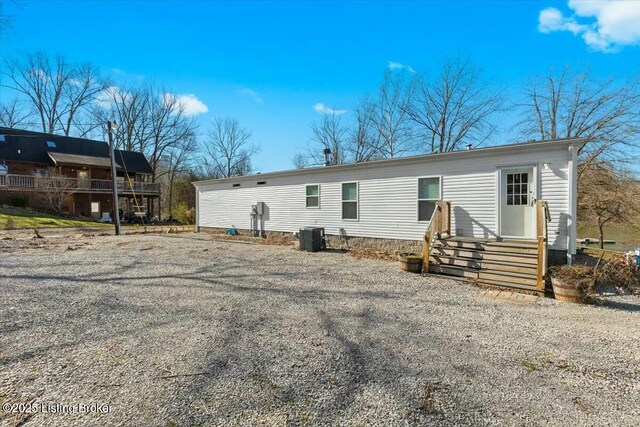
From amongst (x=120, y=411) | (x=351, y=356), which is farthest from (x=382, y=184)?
(x=120, y=411)

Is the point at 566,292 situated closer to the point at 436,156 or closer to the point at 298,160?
the point at 436,156

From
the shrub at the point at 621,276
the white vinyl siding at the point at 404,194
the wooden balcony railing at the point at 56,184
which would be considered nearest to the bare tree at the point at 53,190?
the wooden balcony railing at the point at 56,184

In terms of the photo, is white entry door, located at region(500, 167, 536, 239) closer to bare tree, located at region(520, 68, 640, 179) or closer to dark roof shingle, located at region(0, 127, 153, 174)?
bare tree, located at region(520, 68, 640, 179)

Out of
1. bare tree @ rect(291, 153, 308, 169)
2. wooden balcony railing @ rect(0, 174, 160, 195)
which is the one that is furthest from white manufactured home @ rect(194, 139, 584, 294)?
bare tree @ rect(291, 153, 308, 169)

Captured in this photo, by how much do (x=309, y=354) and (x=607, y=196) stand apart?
1582 centimetres

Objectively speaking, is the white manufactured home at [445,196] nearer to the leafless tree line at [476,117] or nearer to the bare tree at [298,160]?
the leafless tree line at [476,117]

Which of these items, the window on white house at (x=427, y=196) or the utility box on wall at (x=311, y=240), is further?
the utility box on wall at (x=311, y=240)

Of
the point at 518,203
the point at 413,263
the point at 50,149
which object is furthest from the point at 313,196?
the point at 50,149

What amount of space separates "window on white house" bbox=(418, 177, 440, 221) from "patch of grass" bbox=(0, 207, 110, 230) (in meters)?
20.0

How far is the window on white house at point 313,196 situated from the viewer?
12.1 meters

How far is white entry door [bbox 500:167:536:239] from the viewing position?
763cm

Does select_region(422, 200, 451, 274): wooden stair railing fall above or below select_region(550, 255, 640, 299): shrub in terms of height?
above

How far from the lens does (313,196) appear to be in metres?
12.2

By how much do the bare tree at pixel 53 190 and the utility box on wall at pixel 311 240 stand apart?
20434mm
